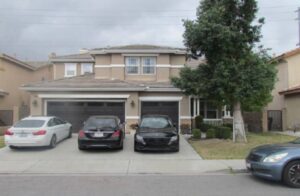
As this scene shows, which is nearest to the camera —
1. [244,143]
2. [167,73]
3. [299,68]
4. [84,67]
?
[244,143]

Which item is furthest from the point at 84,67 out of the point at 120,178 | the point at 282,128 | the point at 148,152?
the point at 120,178

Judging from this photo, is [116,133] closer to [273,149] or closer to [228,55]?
[228,55]

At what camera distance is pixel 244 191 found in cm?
915

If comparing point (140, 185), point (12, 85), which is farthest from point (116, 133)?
point (12, 85)

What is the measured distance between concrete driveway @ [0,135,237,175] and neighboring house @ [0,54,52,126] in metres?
10.0

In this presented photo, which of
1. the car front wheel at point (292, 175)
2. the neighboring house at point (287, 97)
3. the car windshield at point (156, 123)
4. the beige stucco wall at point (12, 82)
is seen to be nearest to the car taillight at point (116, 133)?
the car windshield at point (156, 123)

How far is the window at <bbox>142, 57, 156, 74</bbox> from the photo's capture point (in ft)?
92.9

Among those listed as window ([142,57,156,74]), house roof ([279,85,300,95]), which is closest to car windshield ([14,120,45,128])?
window ([142,57,156,74])

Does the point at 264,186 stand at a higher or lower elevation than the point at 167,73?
lower

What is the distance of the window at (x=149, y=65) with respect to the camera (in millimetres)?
28328

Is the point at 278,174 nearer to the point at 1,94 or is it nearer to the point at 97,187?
the point at 97,187

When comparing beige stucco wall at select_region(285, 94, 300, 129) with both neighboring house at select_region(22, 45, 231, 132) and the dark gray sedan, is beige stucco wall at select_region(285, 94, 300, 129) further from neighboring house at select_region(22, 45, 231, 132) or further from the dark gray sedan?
the dark gray sedan

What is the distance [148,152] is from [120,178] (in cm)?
578

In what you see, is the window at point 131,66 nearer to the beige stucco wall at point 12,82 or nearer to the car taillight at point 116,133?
the beige stucco wall at point 12,82
